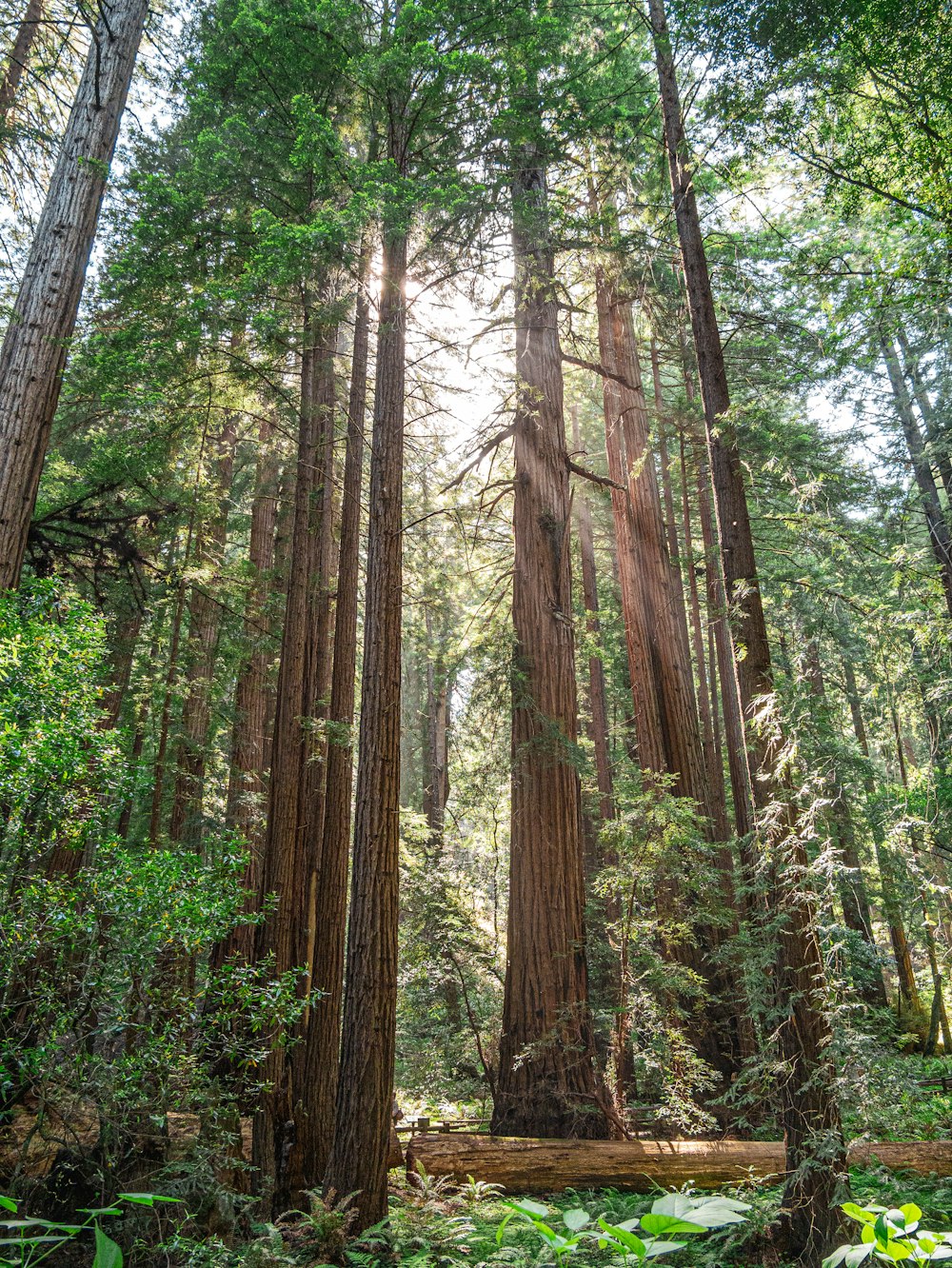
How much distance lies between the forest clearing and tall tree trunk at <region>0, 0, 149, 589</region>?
4 cm

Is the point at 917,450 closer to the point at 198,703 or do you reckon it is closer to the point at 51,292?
the point at 198,703

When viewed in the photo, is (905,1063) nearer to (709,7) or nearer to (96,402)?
(709,7)

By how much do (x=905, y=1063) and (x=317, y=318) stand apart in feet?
28.8

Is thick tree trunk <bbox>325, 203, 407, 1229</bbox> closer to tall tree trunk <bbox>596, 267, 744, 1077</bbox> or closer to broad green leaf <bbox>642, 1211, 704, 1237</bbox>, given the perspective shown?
tall tree trunk <bbox>596, 267, 744, 1077</bbox>

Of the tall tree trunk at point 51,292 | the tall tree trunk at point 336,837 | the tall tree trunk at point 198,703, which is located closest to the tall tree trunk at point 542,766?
the tall tree trunk at point 336,837

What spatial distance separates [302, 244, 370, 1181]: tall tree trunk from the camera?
857cm

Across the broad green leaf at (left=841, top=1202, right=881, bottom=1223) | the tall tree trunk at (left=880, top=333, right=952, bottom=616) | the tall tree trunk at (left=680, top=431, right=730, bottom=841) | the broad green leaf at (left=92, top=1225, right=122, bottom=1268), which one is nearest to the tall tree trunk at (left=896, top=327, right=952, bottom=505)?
the tall tree trunk at (left=880, top=333, right=952, bottom=616)

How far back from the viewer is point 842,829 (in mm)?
6035

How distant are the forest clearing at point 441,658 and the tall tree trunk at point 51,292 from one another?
43mm

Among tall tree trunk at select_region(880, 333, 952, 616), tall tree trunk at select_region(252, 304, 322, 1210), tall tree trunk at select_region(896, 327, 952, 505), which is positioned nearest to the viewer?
tall tree trunk at select_region(252, 304, 322, 1210)

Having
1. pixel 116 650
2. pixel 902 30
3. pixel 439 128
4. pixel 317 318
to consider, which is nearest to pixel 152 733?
pixel 116 650

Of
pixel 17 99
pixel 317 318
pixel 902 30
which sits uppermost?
pixel 17 99

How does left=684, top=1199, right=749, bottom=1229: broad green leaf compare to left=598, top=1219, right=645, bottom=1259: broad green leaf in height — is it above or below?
above

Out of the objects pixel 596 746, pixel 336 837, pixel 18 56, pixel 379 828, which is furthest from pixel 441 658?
pixel 18 56
